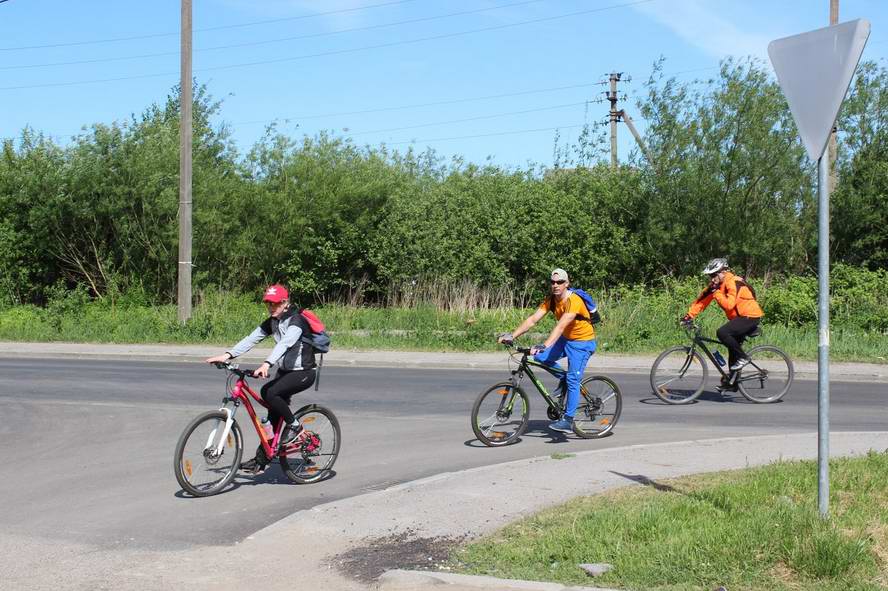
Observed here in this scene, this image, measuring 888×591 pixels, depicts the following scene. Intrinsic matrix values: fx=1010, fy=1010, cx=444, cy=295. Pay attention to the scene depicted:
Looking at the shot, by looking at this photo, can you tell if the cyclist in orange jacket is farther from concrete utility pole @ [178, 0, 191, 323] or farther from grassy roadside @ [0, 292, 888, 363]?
concrete utility pole @ [178, 0, 191, 323]

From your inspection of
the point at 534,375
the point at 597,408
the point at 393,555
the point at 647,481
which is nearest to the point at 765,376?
the point at 597,408

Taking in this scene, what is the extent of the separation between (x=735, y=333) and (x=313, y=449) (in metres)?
6.94

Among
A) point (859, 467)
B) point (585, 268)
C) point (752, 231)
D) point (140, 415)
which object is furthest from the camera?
point (585, 268)

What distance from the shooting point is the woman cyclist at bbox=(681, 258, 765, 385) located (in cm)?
1336

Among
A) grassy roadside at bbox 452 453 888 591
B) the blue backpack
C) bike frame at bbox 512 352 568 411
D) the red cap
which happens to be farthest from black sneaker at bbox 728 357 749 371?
the red cap

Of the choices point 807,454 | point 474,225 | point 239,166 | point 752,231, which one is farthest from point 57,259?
point 807,454

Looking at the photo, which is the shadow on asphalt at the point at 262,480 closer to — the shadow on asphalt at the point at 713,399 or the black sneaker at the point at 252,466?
the black sneaker at the point at 252,466

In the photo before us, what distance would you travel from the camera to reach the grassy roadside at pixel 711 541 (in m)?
5.28

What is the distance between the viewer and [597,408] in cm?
1059

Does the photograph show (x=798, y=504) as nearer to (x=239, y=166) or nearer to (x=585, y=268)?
(x=585, y=268)

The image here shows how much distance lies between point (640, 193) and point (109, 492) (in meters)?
22.5

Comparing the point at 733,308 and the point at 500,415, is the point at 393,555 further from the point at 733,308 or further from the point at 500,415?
the point at 733,308

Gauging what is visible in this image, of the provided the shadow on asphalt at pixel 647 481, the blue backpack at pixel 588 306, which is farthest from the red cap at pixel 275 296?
the blue backpack at pixel 588 306

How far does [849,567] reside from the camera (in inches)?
207
